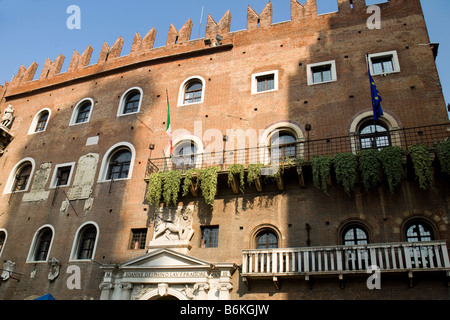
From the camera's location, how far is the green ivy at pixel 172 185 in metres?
14.9

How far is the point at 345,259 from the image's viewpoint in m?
11.7

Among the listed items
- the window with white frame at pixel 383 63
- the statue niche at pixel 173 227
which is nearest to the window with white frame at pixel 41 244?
the statue niche at pixel 173 227

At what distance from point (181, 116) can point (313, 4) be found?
807 cm

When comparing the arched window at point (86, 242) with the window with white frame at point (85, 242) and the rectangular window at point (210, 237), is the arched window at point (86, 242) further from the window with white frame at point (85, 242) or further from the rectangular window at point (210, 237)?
the rectangular window at point (210, 237)

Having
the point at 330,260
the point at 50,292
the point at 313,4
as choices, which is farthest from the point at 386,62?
the point at 50,292

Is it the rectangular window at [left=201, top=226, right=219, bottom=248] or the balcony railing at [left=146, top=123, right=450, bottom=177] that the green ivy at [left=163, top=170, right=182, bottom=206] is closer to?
the balcony railing at [left=146, top=123, right=450, bottom=177]

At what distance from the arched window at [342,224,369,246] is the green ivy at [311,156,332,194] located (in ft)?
4.71

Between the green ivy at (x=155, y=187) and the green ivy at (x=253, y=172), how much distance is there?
3509 mm

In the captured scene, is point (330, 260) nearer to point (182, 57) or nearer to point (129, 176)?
point (129, 176)

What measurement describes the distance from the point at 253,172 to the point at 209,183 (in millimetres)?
1668

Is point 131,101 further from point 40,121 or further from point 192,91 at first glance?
point 40,121

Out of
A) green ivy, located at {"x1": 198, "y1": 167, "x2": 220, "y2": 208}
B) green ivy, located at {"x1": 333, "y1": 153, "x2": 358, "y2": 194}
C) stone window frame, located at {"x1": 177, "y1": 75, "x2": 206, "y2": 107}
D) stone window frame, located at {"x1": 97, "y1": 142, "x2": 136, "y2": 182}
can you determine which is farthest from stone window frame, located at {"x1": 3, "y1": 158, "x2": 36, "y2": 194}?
green ivy, located at {"x1": 333, "y1": 153, "x2": 358, "y2": 194}

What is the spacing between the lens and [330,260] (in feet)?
39.2

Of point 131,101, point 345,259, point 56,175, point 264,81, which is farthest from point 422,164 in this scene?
point 56,175
